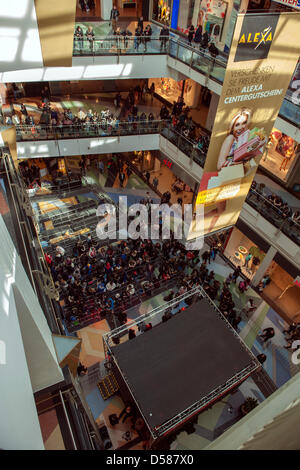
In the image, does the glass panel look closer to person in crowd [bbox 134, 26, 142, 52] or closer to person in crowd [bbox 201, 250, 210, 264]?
person in crowd [bbox 201, 250, 210, 264]

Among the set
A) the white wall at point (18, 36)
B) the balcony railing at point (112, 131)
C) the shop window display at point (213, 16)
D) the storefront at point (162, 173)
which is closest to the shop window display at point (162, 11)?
the shop window display at point (213, 16)

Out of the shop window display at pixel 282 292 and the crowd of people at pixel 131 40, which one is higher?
the crowd of people at pixel 131 40

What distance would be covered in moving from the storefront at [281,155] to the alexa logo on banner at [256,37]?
10093 mm

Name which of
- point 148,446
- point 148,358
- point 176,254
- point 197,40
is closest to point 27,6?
point 148,358

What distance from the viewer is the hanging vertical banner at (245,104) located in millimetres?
6227

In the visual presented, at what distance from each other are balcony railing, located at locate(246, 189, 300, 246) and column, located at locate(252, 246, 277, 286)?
1.36 m

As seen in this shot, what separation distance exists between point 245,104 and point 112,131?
467 inches

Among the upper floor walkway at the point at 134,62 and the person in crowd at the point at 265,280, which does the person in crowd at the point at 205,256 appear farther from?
the upper floor walkway at the point at 134,62

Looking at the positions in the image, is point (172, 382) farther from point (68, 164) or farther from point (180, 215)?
point (68, 164)

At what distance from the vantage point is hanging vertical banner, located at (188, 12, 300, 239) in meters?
6.23

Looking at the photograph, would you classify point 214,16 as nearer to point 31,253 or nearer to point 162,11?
point 162,11

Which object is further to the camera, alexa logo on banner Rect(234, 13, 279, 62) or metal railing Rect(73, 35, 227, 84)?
metal railing Rect(73, 35, 227, 84)

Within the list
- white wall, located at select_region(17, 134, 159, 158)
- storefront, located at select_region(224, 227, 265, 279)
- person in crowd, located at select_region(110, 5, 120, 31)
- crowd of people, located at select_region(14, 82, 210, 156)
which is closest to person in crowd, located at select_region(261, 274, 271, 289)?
storefront, located at select_region(224, 227, 265, 279)

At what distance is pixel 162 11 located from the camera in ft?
70.5
